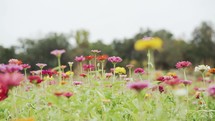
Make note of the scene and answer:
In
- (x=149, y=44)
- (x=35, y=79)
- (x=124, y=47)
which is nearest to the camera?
(x=149, y=44)

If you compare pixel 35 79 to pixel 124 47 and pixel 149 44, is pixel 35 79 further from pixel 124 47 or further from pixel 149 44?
pixel 124 47

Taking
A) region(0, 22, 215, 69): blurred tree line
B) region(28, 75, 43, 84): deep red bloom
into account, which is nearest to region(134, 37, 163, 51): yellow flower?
region(28, 75, 43, 84): deep red bloom

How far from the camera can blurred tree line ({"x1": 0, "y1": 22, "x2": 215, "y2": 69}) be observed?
19.3m

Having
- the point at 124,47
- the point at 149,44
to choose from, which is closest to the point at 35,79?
the point at 149,44

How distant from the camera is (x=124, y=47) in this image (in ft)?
83.3

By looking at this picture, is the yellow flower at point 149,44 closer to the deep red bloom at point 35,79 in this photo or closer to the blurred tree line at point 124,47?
the deep red bloom at point 35,79

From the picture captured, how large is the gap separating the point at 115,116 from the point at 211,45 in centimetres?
2143

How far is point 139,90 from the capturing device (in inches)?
65.6

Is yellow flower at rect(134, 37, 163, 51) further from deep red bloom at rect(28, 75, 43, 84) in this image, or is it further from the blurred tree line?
the blurred tree line

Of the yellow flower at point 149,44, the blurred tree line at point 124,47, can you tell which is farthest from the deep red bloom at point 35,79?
the blurred tree line at point 124,47

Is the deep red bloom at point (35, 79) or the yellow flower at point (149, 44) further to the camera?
the deep red bloom at point (35, 79)

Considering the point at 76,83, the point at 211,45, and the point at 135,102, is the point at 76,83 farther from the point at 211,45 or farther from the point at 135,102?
the point at 211,45

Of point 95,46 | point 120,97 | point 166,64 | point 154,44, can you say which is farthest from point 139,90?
point 95,46

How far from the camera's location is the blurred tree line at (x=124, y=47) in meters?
19.3
